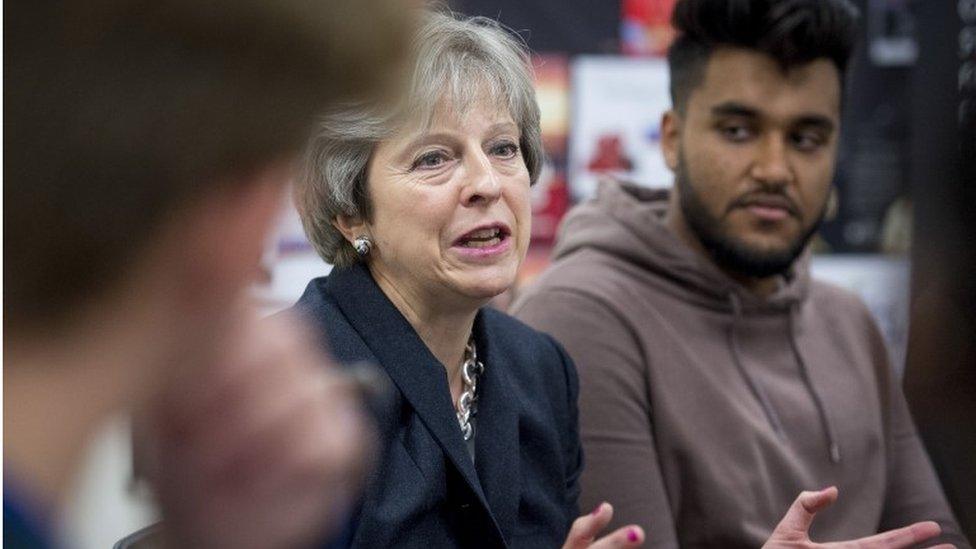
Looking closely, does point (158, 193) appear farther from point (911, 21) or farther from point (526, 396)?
point (911, 21)

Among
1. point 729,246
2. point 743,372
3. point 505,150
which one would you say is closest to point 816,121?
point 729,246

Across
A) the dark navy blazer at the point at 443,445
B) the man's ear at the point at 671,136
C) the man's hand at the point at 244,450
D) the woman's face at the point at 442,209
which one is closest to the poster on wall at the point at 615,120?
the man's ear at the point at 671,136

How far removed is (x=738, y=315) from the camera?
272 cm

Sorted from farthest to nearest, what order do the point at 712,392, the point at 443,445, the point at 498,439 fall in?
the point at 712,392 → the point at 498,439 → the point at 443,445

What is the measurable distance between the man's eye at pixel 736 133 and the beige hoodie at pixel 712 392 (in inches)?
9.1

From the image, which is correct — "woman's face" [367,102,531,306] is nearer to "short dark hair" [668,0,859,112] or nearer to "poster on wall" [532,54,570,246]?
"short dark hair" [668,0,859,112]

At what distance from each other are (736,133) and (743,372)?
50cm

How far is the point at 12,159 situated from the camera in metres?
0.58

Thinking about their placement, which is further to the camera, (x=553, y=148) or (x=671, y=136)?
(x=553, y=148)

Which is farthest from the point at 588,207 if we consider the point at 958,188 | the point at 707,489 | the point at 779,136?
the point at 958,188

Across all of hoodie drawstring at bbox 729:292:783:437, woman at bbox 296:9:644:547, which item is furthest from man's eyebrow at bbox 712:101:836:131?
woman at bbox 296:9:644:547

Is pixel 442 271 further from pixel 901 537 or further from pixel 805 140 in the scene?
pixel 805 140

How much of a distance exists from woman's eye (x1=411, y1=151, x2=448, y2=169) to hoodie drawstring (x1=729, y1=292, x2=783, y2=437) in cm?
93

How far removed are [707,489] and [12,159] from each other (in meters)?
2.00
